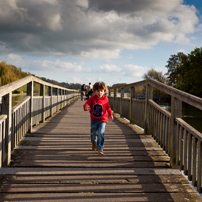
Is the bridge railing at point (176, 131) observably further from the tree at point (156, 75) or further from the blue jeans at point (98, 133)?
the tree at point (156, 75)

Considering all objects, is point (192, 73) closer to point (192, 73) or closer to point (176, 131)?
point (192, 73)

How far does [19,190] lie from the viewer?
2611mm

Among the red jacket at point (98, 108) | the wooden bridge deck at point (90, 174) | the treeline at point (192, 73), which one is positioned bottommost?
the wooden bridge deck at point (90, 174)

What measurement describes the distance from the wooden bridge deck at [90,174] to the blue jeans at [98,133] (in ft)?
0.61

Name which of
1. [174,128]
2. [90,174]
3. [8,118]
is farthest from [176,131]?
[8,118]

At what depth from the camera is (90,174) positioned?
10.1ft

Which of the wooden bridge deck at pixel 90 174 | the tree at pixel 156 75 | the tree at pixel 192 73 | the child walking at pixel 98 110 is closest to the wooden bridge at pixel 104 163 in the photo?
the wooden bridge deck at pixel 90 174

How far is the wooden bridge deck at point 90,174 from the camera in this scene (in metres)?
2.54

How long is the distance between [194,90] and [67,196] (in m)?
44.1

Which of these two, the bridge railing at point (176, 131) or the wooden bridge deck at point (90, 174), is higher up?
the bridge railing at point (176, 131)

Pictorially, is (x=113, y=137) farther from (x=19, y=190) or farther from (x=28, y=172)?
(x=19, y=190)

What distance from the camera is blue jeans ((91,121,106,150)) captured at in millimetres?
3886

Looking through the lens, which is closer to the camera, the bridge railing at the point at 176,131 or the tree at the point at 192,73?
the bridge railing at the point at 176,131

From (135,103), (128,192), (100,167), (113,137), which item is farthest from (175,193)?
(135,103)
